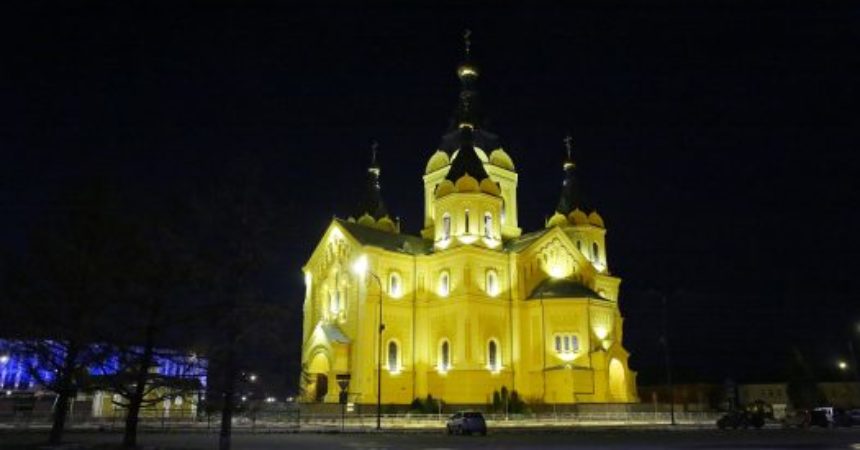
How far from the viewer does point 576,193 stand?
76.7 meters

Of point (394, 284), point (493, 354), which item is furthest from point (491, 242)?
point (493, 354)

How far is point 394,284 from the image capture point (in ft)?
210

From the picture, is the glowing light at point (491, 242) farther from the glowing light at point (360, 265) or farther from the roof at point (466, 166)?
the glowing light at point (360, 265)

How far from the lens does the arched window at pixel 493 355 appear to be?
61.2 meters

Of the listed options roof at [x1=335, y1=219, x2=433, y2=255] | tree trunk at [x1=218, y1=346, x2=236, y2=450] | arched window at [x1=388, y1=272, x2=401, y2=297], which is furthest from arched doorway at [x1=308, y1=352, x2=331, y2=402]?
tree trunk at [x1=218, y1=346, x2=236, y2=450]

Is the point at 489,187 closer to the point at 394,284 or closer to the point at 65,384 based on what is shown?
the point at 394,284

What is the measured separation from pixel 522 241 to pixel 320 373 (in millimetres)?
21125

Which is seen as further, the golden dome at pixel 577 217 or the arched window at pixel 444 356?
the golden dome at pixel 577 217

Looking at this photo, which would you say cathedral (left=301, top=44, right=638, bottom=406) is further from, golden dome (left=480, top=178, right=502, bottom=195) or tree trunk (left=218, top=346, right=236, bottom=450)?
tree trunk (left=218, top=346, right=236, bottom=450)

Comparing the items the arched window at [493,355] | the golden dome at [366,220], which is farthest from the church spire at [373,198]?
the arched window at [493,355]

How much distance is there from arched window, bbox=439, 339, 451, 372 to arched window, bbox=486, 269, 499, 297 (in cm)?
575

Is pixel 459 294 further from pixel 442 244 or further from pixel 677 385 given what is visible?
pixel 677 385

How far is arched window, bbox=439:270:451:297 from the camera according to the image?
63.0m

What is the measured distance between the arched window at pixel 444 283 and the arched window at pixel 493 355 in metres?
5.56
